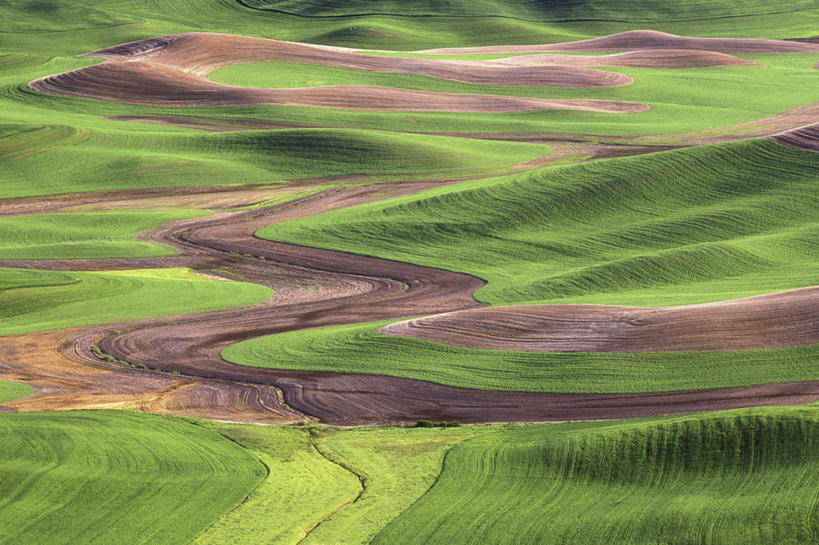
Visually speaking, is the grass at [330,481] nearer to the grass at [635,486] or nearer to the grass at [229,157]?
the grass at [635,486]

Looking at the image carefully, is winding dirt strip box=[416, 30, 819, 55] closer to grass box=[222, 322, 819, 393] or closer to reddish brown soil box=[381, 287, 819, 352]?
reddish brown soil box=[381, 287, 819, 352]

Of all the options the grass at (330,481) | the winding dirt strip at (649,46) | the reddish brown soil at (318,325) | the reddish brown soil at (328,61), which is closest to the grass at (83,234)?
the reddish brown soil at (318,325)

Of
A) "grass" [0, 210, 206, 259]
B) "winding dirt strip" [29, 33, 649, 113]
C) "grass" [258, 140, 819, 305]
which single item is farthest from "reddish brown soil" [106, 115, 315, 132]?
"grass" [258, 140, 819, 305]

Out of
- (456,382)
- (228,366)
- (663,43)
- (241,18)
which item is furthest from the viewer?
(241,18)

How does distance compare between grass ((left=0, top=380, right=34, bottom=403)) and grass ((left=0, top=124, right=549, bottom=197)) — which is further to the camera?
grass ((left=0, top=124, right=549, bottom=197))

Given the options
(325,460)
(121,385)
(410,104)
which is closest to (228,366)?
(121,385)

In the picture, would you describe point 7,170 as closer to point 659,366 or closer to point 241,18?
point 659,366
